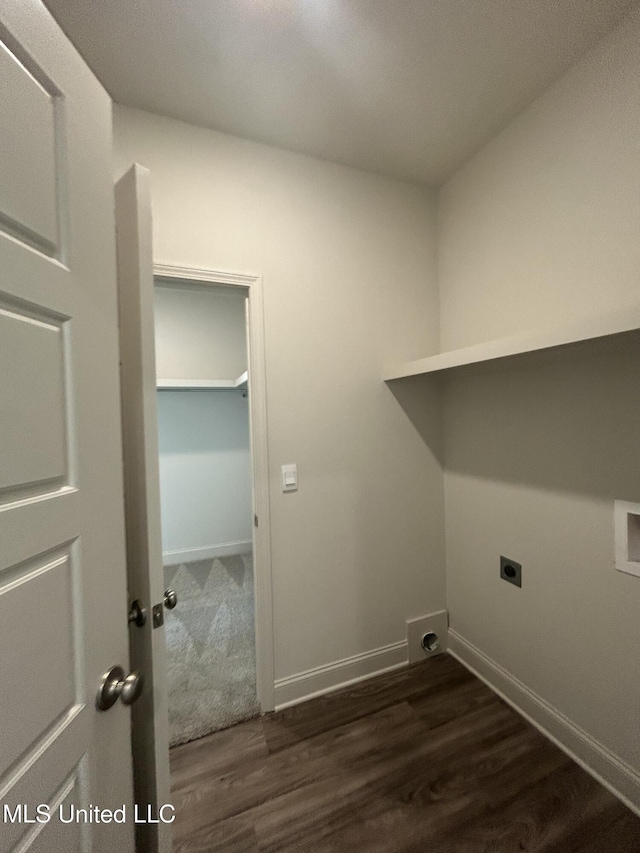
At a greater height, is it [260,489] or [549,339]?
[549,339]

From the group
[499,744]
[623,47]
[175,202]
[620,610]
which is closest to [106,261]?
[175,202]

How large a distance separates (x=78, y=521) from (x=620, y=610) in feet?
5.83

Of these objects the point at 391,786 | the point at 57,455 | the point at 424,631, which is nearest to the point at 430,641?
the point at 424,631

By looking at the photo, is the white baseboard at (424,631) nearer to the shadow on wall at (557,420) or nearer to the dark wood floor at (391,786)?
the dark wood floor at (391,786)

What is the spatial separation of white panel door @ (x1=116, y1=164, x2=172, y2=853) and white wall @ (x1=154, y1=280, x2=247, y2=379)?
8.18ft

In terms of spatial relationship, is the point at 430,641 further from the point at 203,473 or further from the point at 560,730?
the point at 203,473

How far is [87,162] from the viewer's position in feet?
2.19

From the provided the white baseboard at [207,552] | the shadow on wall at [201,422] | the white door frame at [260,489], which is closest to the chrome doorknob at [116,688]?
the white door frame at [260,489]

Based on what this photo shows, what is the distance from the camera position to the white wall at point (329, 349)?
4.98ft

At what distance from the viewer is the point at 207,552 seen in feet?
11.8

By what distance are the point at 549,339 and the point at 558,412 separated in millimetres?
498

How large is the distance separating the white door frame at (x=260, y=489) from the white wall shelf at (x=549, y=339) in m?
0.82

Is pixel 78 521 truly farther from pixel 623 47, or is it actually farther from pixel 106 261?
pixel 623 47

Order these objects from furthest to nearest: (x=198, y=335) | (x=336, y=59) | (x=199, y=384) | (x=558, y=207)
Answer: (x=198, y=335), (x=199, y=384), (x=558, y=207), (x=336, y=59)
